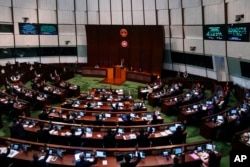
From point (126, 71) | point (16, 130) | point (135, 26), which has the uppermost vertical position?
point (135, 26)

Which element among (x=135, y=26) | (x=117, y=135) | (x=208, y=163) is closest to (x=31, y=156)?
(x=117, y=135)

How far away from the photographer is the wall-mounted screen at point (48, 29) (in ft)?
81.7

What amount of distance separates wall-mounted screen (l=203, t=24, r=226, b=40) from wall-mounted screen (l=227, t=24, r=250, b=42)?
0.53 m

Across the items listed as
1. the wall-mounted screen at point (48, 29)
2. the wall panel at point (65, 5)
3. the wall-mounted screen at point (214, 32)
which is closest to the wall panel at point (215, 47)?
the wall-mounted screen at point (214, 32)

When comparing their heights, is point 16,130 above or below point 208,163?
above

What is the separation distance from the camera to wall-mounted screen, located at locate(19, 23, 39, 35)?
23984mm

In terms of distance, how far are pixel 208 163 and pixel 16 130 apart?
6.85 meters

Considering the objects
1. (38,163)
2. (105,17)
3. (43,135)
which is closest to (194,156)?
(38,163)

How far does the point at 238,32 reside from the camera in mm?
16203

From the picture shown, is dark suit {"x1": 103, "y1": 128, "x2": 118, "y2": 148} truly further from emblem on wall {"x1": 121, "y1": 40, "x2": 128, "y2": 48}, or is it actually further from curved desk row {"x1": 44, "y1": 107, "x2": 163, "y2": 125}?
emblem on wall {"x1": 121, "y1": 40, "x2": 128, "y2": 48}

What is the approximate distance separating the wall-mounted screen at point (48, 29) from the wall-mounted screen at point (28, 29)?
44 cm

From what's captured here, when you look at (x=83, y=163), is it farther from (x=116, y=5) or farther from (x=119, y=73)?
(x=116, y=5)

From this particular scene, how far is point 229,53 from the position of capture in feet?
57.4

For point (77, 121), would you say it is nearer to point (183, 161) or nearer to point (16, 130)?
point (16, 130)
